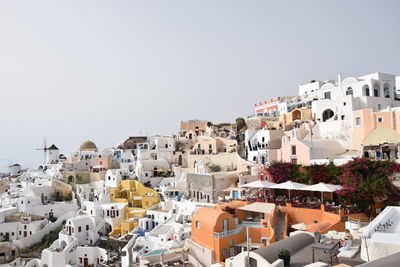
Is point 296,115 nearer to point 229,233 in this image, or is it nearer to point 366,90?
point 366,90

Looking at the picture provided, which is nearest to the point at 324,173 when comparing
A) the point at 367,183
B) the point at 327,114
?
the point at 367,183

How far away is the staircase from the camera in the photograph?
20281 millimetres

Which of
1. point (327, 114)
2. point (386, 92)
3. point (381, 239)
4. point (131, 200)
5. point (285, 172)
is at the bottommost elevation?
point (131, 200)

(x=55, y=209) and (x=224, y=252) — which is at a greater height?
(x=224, y=252)

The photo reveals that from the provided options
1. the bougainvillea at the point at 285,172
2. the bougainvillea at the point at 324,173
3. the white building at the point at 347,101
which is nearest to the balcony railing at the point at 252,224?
the bougainvillea at the point at 324,173

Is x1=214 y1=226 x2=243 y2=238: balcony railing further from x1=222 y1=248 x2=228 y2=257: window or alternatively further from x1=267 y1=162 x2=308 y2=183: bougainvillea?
x1=267 y1=162 x2=308 y2=183: bougainvillea

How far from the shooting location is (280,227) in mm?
20750

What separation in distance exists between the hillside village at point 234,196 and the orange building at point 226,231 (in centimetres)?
6

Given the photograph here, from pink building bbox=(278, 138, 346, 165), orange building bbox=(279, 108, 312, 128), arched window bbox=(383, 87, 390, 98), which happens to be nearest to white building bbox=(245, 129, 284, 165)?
pink building bbox=(278, 138, 346, 165)

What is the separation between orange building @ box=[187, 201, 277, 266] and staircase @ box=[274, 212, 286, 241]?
17.0 inches

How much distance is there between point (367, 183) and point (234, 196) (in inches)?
441

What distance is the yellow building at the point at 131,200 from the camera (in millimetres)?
31891

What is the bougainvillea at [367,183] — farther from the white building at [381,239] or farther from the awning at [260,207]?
the white building at [381,239]

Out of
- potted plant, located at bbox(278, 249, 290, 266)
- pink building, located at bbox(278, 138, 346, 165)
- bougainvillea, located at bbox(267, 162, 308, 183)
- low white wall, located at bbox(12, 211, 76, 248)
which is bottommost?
low white wall, located at bbox(12, 211, 76, 248)
